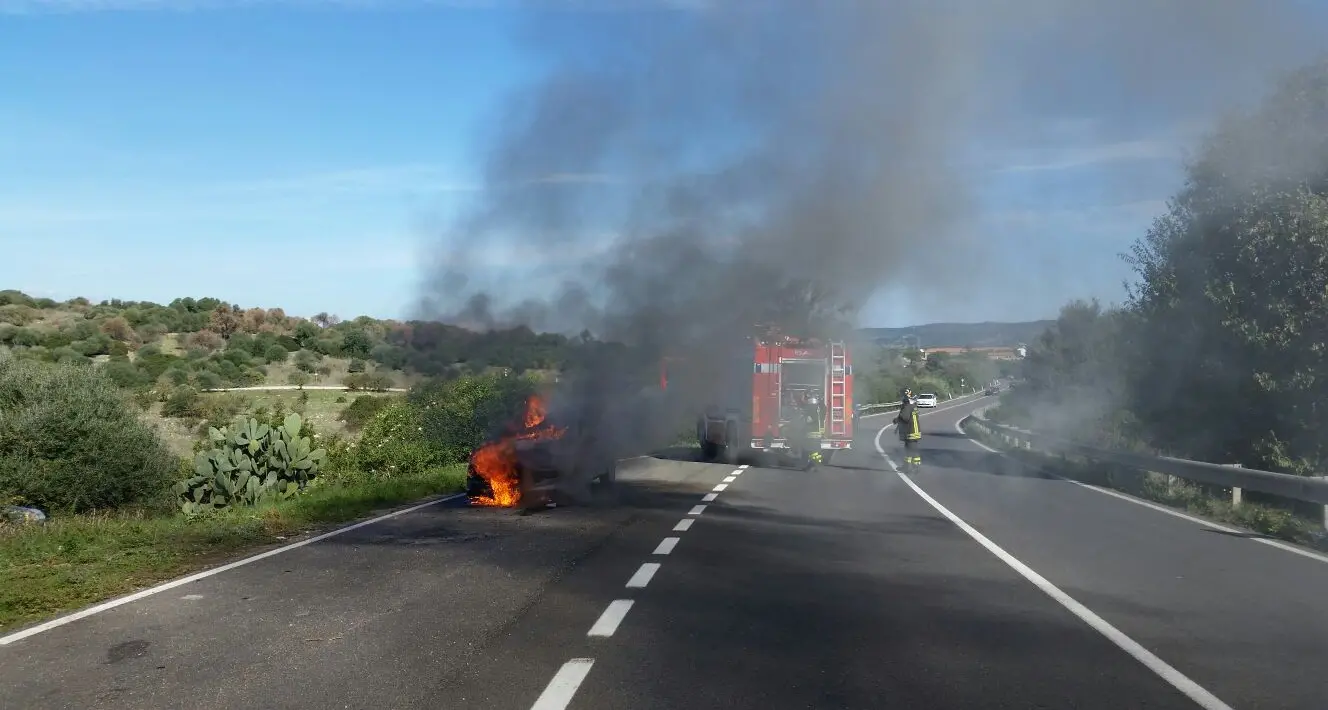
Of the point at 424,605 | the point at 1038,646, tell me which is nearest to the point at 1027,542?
the point at 1038,646

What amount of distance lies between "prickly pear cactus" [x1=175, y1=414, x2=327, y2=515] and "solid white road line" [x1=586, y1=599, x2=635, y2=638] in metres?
12.5

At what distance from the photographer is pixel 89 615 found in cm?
790

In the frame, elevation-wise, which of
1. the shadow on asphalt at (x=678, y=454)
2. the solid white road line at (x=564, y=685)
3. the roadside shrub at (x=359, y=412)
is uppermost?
the roadside shrub at (x=359, y=412)

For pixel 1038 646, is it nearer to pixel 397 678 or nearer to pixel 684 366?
pixel 397 678

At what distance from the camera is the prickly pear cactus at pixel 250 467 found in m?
19.4

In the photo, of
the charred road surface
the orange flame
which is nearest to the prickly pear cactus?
the orange flame

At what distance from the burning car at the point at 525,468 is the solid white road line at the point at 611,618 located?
743 cm

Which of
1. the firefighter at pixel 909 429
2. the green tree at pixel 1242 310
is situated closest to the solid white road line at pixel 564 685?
the green tree at pixel 1242 310

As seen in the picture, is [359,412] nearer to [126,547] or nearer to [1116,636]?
[126,547]

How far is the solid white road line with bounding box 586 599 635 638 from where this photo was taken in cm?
718

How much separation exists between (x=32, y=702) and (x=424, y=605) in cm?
302

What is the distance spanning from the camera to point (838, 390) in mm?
24688

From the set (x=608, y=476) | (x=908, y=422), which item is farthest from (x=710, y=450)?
(x=608, y=476)

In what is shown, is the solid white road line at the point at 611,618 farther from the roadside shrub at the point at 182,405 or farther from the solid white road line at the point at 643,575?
the roadside shrub at the point at 182,405
